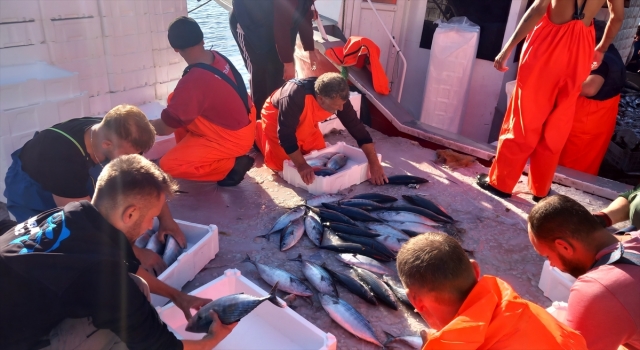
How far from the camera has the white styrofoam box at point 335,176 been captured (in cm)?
473

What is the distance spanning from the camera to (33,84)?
422cm

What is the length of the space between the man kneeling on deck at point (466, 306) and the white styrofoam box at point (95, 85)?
14.5 feet

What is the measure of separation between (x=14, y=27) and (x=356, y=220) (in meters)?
3.52

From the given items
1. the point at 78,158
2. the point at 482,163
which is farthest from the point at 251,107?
the point at 482,163

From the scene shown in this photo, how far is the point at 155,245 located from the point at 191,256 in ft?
0.94

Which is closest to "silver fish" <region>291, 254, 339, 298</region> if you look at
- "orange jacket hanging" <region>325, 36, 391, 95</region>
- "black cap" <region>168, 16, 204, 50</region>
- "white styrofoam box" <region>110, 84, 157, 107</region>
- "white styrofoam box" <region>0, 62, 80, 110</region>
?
"black cap" <region>168, 16, 204, 50</region>

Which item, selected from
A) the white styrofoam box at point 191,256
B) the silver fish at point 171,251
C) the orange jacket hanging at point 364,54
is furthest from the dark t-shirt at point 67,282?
the orange jacket hanging at point 364,54

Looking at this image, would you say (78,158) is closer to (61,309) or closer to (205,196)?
(61,309)

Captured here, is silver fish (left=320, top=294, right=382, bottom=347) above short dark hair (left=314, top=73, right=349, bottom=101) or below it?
below

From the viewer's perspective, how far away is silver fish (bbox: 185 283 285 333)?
2520 millimetres

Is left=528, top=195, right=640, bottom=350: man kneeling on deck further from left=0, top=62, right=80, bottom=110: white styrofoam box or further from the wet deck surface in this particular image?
left=0, top=62, right=80, bottom=110: white styrofoam box

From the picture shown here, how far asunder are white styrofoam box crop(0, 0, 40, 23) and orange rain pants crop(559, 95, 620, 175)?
18.3ft

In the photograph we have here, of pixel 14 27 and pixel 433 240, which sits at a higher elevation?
pixel 14 27

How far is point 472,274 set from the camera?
2.02 meters
